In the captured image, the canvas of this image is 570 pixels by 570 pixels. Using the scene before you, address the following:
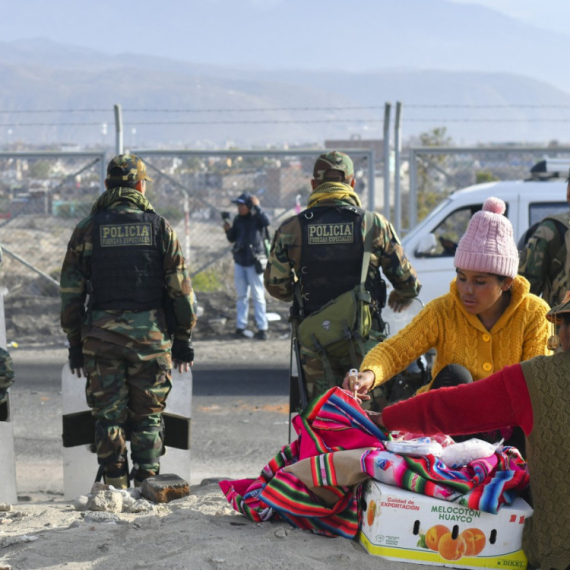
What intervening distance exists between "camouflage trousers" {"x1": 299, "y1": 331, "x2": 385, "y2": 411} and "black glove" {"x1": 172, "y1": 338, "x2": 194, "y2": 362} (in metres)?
0.67

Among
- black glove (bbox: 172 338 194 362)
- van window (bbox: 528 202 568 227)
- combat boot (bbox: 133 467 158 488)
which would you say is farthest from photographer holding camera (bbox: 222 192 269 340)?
combat boot (bbox: 133 467 158 488)

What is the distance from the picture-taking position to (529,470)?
345cm

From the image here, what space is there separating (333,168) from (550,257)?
4.48ft

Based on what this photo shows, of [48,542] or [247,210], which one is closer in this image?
[48,542]

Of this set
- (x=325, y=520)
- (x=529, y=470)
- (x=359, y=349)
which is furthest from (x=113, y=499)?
(x=529, y=470)

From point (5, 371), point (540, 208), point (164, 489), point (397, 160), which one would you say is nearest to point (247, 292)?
point (397, 160)

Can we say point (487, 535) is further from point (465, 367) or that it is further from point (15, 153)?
point (15, 153)

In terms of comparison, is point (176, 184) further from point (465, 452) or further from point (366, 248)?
point (465, 452)

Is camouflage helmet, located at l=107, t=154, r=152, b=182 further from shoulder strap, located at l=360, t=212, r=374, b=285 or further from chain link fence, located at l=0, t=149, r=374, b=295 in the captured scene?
chain link fence, located at l=0, t=149, r=374, b=295

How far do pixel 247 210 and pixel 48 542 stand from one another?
8061 mm

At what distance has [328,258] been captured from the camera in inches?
220

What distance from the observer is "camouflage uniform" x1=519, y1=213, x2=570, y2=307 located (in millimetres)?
5418

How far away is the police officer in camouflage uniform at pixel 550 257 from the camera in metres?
5.41

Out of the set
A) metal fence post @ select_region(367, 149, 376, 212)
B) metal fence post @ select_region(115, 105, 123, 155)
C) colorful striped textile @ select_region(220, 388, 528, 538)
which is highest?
metal fence post @ select_region(115, 105, 123, 155)
